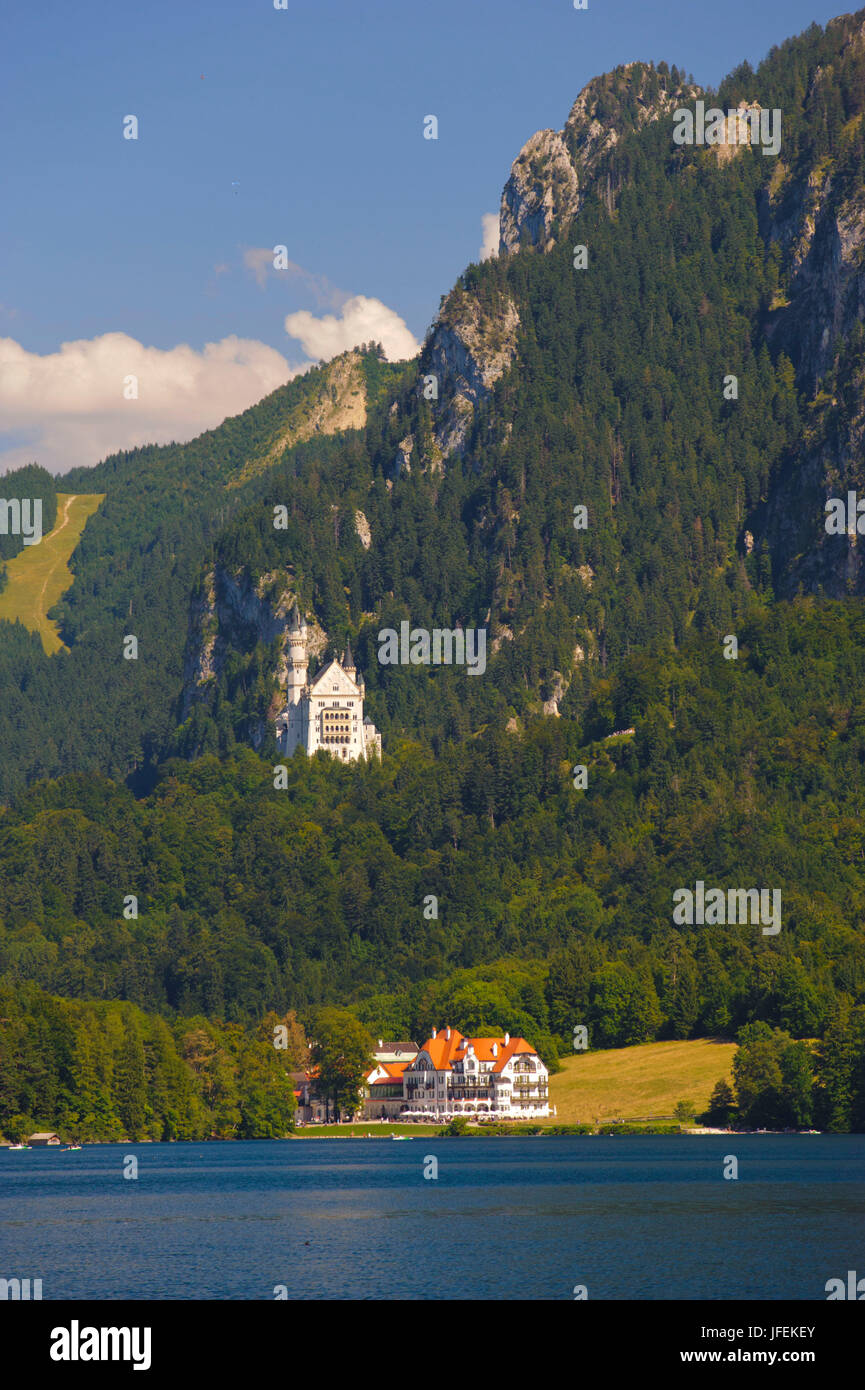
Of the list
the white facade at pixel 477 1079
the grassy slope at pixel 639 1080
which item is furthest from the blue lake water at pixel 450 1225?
the white facade at pixel 477 1079

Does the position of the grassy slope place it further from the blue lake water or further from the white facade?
the blue lake water

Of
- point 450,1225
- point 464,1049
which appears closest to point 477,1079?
point 464,1049

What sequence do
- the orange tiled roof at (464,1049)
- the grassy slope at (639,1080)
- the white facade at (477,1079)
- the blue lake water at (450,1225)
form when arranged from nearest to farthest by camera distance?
the blue lake water at (450,1225) → the grassy slope at (639,1080) → the white facade at (477,1079) → the orange tiled roof at (464,1049)

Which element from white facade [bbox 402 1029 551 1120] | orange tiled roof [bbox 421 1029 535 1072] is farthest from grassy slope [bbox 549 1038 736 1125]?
orange tiled roof [bbox 421 1029 535 1072]

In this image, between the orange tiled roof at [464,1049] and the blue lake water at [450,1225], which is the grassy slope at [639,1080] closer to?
the orange tiled roof at [464,1049]
